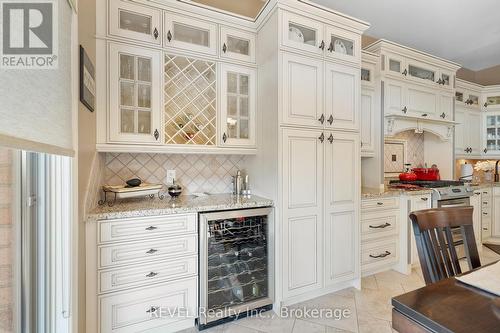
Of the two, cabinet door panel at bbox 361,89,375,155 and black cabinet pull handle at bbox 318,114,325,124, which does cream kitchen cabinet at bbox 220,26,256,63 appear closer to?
black cabinet pull handle at bbox 318,114,325,124

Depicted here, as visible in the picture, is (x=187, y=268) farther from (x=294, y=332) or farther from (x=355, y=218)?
(x=355, y=218)

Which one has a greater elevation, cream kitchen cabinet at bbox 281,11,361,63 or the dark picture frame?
cream kitchen cabinet at bbox 281,11,361,63

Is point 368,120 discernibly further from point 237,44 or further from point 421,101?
point 237,44

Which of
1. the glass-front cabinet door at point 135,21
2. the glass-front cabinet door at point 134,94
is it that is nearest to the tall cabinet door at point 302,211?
the glass-front cabinet door at point 134,94

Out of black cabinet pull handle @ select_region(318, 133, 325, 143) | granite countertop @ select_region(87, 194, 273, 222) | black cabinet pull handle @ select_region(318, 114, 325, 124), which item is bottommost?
granite countertop @ select_region(87, 194, 273, 222)

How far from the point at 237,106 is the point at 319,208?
1.23 metres

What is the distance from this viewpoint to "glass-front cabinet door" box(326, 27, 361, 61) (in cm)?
218

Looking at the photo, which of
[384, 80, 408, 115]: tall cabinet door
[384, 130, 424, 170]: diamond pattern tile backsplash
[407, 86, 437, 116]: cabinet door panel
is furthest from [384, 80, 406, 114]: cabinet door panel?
[384, 130, 424, 170]: diamond pattern tile backsplash

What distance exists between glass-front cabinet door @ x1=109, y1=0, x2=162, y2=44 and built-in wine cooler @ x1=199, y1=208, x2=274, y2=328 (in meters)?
1.51

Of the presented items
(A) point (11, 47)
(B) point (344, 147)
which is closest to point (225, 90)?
(B) point (344, 147)

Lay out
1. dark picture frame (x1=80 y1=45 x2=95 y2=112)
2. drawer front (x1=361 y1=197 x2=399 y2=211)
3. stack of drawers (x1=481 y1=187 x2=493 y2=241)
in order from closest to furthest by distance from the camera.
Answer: dark picture frame (x1=80 y1=45 x2=95 y2=112) < drawer front (x1=361 y1=197 x2=399 y2=211) < stack of drawers (x1=481 y1=187 x2=493 y2=241)

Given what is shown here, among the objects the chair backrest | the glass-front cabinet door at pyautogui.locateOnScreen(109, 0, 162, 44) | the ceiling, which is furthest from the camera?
the ceiling

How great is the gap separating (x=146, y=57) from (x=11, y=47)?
4.27 feet

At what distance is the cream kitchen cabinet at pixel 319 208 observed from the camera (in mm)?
2021
